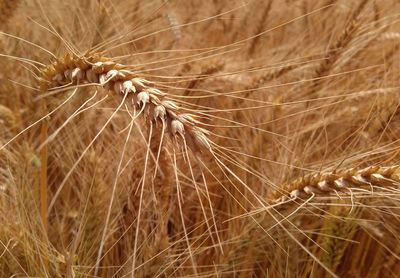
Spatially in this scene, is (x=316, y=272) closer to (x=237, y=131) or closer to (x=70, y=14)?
(x=237, y=131)

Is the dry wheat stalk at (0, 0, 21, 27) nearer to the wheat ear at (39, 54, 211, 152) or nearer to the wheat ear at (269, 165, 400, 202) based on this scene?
the wheat ear at (39, 54, 211, 152)

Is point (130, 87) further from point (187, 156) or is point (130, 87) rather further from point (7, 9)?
point (7, 9)

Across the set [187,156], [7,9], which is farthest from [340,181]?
[7,9]

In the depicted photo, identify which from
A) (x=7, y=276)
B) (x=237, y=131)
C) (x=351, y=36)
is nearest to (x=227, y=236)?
(x=237, y=131)

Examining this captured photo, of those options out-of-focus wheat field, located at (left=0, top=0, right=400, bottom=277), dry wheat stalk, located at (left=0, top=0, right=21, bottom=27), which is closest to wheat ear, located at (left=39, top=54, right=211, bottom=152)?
Result: out-of-focus wheat field, located at (left=0, top=0, right=400, bottom=277)

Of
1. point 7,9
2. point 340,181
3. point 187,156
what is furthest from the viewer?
point 7,9

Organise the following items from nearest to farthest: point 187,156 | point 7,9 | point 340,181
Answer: point 187,156
point 340,181
point 7,9
